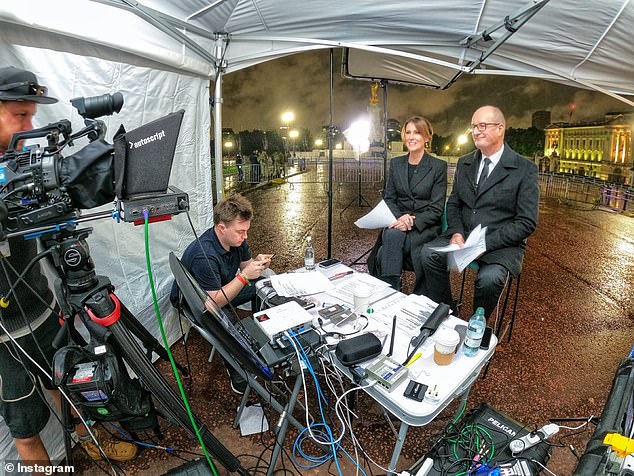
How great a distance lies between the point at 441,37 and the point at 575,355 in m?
2.61

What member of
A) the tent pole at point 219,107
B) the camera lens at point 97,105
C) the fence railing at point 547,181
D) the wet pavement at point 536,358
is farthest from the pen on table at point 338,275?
the fence railing at point 547,181

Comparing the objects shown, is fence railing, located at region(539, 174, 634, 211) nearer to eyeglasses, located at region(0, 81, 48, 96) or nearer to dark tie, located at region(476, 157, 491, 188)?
dark tie, located at region(476, 157, 491, 188)

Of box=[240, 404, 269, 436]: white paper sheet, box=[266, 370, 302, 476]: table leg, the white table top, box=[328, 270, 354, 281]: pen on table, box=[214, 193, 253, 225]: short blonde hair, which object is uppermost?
box=[214, 193, 253, 225]: short blonde hair

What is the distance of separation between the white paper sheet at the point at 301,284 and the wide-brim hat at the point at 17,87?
136cm

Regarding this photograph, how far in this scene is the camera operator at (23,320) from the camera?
1.20 m

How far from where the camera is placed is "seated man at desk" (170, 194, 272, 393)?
2.01 metres

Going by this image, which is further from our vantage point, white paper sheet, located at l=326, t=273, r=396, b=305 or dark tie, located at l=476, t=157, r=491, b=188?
dark tie, located at l=476, t=157, r=491, b=188

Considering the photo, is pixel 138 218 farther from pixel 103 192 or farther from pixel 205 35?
pixel 205 35

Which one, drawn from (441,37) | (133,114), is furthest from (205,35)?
(441,37)

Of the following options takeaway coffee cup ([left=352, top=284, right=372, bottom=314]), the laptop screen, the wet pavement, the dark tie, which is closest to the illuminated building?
the wet pavement

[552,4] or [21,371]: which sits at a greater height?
[552,4]

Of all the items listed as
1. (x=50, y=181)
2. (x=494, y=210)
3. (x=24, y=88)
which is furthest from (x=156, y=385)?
(x=494, y=210)

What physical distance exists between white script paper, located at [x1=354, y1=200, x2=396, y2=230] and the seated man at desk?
1081 mm

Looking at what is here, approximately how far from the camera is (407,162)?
3.15 metres
